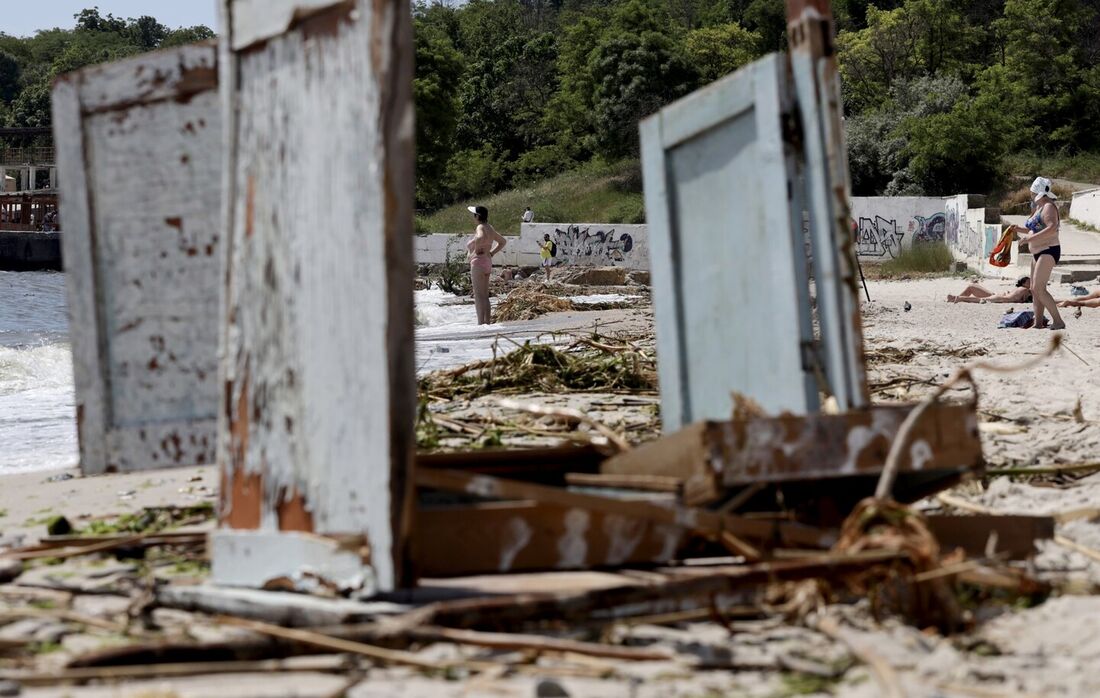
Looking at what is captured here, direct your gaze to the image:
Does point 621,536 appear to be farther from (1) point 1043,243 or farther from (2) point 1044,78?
(2) point 1044,78

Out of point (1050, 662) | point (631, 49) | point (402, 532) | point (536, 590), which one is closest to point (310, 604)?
point (402, 532)

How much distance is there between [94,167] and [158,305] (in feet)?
1.73

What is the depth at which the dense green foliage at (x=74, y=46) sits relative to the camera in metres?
121

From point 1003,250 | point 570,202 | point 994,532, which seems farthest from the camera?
point 570,202

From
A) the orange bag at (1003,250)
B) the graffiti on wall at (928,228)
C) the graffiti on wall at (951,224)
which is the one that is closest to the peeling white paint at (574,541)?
the orange bag at (1003,250)

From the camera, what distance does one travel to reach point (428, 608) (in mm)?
2924

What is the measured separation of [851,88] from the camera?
5916 centimetres

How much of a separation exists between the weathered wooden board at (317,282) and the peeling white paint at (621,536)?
64 cm

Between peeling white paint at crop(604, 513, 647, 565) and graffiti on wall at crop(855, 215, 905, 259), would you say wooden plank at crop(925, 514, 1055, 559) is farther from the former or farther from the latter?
graffiti on wall at crop(855, 215, 905, 259)

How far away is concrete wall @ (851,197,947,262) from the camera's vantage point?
34.1 meters

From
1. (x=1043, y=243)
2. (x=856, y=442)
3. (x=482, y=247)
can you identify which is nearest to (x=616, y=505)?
(x=856, y=442)

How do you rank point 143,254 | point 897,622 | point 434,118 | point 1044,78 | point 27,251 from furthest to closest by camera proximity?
point 434,118 → point 27,251 → point 1044,78 → point 143,254 → point 897,622

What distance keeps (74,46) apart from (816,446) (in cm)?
13991

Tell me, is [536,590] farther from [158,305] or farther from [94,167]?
[94,167]
